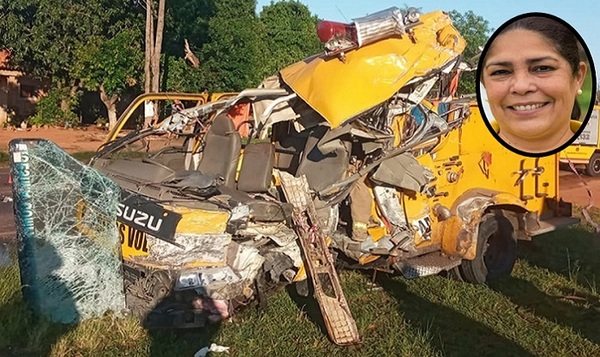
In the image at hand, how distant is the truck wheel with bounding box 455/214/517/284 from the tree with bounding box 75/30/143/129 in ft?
73.5

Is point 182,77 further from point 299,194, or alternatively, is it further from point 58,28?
point 299,194

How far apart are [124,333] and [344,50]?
9.54 feet

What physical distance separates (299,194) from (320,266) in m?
0.67

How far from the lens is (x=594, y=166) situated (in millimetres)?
19484

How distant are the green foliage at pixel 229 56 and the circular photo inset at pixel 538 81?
2836 cm

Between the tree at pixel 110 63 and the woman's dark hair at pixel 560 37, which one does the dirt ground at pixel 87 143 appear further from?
the woman's dark hair at pixel 560 37

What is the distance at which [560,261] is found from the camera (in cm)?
801

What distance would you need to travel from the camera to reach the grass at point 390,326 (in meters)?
4.99

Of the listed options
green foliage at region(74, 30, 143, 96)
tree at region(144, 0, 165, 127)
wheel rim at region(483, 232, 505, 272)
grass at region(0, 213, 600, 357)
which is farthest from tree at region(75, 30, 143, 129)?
wheel rim at region(483, 232, 505, 272)

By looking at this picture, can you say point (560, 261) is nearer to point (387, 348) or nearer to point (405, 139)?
point (405, 139)

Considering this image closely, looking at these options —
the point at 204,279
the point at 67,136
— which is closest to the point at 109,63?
the point at 67,136

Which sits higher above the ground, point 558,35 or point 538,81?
point 558,35

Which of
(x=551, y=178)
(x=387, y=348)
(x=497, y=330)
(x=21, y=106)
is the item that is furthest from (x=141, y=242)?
(x=21, y=106)

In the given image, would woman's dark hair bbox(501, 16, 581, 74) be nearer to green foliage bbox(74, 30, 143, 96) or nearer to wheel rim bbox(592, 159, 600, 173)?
wheel rim bbox(592, 159, 600, 173)
